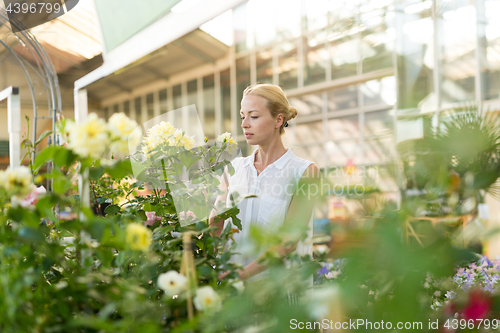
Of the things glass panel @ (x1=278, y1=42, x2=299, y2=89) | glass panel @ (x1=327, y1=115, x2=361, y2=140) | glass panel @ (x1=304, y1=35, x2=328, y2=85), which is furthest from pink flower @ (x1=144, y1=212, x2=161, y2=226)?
glass panel @ (x1=278, y1=42, x2=299, y2=89)

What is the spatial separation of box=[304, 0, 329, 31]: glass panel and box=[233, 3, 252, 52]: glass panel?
107cm

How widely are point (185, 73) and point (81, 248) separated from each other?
642 centimetres

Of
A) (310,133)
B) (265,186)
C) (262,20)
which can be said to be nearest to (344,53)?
(310,133)

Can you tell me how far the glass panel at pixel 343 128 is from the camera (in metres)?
4.72

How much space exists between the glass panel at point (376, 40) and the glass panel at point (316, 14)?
660 mm

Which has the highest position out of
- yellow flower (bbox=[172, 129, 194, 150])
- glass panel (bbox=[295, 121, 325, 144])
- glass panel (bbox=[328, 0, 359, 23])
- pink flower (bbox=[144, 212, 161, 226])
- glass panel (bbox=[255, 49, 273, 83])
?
glass panel (bbox=[328, 0, 359, 23])

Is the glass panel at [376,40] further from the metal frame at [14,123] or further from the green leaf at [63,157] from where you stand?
the green leaf at [63,157]

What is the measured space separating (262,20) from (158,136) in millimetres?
5322

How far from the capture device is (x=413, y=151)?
29cm

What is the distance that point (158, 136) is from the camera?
0.93 meters

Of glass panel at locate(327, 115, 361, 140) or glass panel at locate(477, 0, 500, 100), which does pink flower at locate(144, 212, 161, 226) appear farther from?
glass panel at locate(327, 115, 361, 140)

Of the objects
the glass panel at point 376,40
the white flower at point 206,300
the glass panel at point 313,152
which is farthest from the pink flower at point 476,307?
the glass panel at point 313,152

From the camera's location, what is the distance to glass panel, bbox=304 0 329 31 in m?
5.07

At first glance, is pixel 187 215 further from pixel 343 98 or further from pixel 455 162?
pixel 343 98
